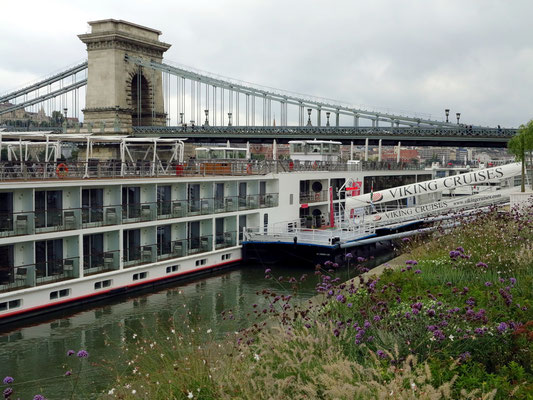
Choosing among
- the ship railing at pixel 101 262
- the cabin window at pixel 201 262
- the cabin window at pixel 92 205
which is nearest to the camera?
the ship railing at pixel 101 262

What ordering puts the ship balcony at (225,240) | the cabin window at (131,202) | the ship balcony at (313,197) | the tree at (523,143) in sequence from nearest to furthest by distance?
1. the cabin window at (131,202)
2. the ship balcony at (225,240)
3. the ship balcony at (313,197)
4. the tree at (523,143)

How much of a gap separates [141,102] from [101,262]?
57.2 m

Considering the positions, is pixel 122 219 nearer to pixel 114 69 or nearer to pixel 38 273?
pixel 38 273

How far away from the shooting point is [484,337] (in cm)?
875

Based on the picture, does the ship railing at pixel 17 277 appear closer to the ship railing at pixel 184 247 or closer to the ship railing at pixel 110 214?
the ship railing at pixel 110 214

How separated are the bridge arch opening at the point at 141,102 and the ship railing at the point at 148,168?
1448 inches

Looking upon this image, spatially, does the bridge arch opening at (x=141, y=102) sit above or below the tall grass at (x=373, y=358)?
above

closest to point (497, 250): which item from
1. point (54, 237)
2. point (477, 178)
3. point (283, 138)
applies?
point (54, 237)

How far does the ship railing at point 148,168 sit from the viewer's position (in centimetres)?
2175

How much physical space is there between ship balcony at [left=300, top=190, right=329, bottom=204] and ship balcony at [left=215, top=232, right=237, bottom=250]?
20.7 ft

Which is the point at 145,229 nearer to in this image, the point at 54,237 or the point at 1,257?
the point at 54,237

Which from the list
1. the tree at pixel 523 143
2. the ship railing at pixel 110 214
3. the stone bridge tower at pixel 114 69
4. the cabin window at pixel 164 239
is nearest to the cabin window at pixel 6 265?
the ship railing at pixel 110 214

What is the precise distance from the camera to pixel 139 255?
79.6 feet

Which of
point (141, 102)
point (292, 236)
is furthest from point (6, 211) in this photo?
point (141, 102)
